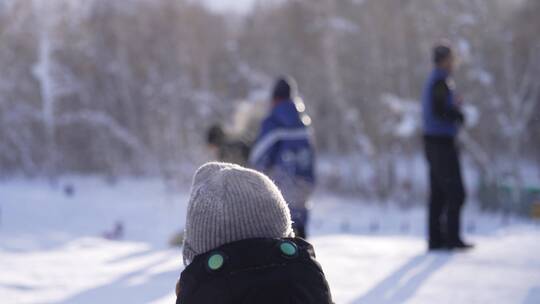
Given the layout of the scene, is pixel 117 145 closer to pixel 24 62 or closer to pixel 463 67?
pixel 24 62

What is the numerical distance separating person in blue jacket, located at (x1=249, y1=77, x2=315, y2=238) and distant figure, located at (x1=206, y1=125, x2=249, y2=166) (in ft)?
2.93

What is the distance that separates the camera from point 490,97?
2020 centimetres

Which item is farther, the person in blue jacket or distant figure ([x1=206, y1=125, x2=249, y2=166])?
distant figure ([x1=206, y1=125, x2=249, y2=166])

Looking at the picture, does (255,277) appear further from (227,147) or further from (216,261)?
(227,147)

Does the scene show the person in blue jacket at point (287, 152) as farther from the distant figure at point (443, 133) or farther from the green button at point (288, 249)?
the green button at point (288, 249)

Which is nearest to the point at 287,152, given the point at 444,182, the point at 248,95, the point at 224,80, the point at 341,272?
the point at 341,272

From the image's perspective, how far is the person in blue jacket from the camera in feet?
13.9

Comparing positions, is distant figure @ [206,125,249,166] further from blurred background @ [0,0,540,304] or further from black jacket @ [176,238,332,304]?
blurred background @ [0,0,540,304]

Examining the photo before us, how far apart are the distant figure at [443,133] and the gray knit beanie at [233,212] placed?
3.27 metres

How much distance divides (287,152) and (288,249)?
2.93 m

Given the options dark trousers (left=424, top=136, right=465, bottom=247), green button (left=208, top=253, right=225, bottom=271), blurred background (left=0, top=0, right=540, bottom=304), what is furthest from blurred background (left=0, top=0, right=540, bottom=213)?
green button (left=208, top=253, right=225, bottom=271)

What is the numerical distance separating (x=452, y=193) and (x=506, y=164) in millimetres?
Result: 20467

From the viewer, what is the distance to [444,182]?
14.7ft

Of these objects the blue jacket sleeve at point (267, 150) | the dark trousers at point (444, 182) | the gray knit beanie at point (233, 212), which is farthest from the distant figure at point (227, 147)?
the gray knit beanie at point (233, 212)
